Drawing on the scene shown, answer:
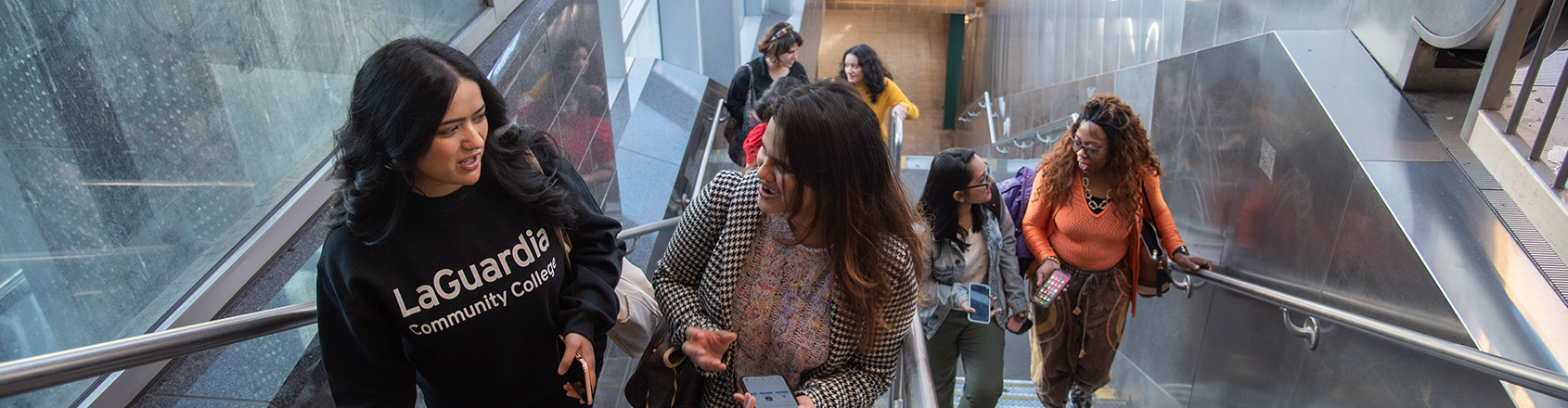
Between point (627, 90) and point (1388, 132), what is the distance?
15.1ft

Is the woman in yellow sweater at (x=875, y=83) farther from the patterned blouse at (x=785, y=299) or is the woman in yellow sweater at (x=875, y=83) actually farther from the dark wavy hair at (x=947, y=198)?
the patterned blouse at (x=785, y=299)

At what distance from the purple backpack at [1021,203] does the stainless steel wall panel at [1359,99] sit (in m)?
1.12

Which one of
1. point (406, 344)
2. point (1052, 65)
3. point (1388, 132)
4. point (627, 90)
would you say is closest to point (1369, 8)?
point (1388, 132)

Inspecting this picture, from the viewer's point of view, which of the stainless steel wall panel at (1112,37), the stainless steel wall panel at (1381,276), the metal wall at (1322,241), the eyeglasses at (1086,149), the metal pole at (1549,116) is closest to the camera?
the metal pole at (1549,116)

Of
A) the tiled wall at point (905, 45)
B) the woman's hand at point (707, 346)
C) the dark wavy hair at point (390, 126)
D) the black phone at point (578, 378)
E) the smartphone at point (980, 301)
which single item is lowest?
the tiled wall at point (905, 45)

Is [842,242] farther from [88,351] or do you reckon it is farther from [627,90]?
[627,90]

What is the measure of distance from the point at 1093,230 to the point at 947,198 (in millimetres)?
724

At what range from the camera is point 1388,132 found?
9.93 ft

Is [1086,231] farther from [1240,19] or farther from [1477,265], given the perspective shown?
[1240,19]

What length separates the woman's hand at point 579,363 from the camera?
1851 mm

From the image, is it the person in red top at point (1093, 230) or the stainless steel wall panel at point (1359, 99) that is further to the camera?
the person in red top at point (1093, 230)

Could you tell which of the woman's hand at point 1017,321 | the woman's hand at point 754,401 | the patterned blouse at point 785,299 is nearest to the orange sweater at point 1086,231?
the woman's hand at point 1017,321

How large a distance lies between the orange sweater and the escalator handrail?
280 cm

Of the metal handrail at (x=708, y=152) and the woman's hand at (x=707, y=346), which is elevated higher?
the woman's hand at (x=707, y=346)
